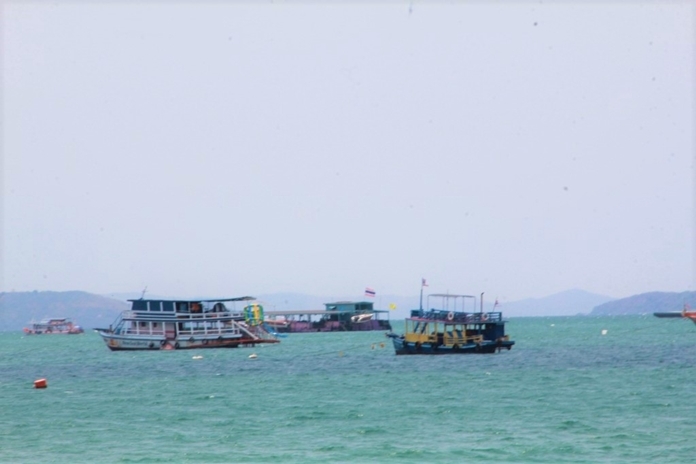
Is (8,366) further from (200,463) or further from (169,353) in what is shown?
(200,463)

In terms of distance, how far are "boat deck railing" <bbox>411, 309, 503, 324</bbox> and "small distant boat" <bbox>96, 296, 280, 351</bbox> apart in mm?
20764

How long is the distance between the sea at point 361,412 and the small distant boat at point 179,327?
1660cm

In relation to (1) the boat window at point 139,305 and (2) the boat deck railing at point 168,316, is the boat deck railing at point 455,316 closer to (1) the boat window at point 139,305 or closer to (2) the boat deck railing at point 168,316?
(2) the boat deck railing at point 168,316

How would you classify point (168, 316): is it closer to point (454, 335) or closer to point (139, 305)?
point (139, 305)

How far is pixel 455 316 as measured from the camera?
72000 mm

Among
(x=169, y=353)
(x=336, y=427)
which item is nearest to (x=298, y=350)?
(x=169, y=353)

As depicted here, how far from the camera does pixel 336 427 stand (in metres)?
36.5

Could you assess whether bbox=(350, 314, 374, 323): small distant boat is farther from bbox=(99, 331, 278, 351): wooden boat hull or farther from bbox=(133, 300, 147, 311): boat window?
bbox=(133, 300, 147, 311): boat window

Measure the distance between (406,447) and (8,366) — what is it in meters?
57.4

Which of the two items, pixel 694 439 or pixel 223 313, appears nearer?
pixel 694 439

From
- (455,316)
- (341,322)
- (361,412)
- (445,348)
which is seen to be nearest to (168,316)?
(445,348)

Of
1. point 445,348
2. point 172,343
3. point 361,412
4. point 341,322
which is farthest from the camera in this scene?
point 341,322

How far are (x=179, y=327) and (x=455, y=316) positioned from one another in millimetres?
27174

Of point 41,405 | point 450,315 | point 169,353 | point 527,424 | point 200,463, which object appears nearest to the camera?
point 200,463
